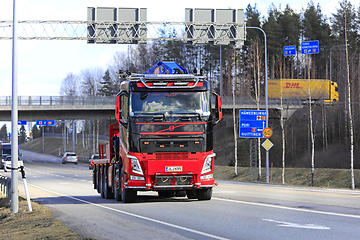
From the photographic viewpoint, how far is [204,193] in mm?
15695

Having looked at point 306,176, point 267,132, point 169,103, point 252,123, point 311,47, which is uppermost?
point 311,47

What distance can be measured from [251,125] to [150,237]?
2887 cm

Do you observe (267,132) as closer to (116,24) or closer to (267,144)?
(267,144)

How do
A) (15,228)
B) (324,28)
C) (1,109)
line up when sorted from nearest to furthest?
(15,228) → (1,109) → (324,28)

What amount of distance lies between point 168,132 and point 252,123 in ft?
78.7

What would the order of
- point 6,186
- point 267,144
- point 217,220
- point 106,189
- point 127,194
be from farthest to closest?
point 267,144 < point 6,186 < point 106,189 < point 127,194 < point 217,220

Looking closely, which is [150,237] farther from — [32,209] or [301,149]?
[301,149]

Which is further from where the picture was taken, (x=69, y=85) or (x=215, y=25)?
(x=69, y=85)

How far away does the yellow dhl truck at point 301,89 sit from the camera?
210 ft

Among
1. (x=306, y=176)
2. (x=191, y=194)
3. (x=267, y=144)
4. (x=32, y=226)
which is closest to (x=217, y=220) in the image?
(x=32, y=226)

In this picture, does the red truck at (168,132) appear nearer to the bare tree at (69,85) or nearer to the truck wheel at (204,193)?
the truck wheel at (204,193)

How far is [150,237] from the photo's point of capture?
9.00 m

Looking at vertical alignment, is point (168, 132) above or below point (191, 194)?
above

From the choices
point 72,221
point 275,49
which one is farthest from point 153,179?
point 275,49
